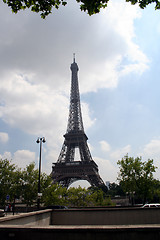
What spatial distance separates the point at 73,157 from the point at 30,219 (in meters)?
74.0

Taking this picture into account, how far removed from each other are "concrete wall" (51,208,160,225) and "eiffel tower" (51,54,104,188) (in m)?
57.7

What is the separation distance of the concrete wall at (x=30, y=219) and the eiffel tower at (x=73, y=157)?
58.6 m

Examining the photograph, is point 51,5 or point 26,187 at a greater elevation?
point 51,5

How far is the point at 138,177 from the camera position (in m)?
33.7

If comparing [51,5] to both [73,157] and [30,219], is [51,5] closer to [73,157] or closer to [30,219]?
[30,219]

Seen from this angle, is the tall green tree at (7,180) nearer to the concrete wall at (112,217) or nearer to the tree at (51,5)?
the concrete wall at (112,217)

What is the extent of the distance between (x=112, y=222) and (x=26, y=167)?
28.4 meters

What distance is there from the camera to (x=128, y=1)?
26.0 ft

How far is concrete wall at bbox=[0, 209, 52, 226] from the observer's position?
9.31 metres
